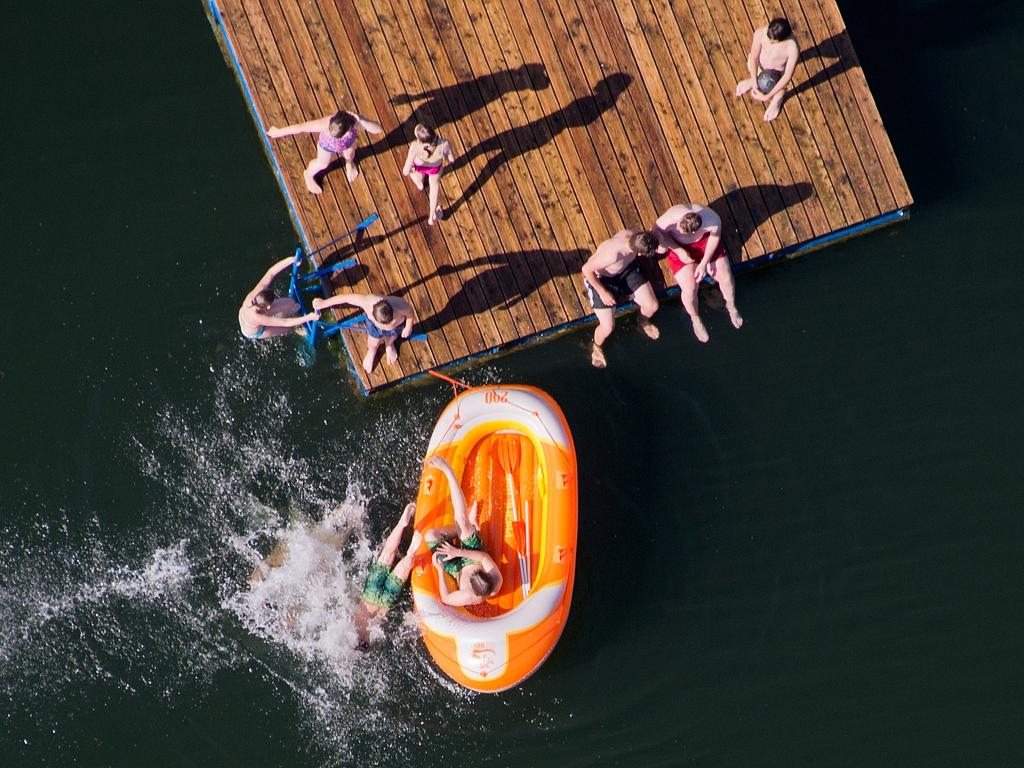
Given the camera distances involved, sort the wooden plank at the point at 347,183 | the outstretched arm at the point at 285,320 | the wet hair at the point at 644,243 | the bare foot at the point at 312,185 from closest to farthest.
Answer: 1. the wet hair at the point at 644,243
2. the outstretched arm at the point at 285,320
3. the bare foot at the point at 312,185
4. the wooden plank at the point at 347,183

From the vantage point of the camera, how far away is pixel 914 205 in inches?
344

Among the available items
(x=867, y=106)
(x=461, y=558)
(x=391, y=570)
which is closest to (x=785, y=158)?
(x=867, y=106)

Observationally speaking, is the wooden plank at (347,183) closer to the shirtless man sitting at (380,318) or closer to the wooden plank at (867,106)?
the shirtless man sitting at (380,318)

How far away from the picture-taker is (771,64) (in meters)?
7.86

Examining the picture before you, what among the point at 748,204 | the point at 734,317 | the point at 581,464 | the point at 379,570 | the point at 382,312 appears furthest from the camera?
the point at 581,464

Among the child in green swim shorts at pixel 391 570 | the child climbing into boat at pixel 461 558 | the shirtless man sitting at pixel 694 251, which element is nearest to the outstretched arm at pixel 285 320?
the child climbing into boat at pixel 461 558

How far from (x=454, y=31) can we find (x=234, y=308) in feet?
9.66

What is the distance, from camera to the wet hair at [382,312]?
7.30 metres

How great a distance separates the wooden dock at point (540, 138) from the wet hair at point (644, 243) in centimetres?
85

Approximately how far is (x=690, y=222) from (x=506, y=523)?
2.88 metres

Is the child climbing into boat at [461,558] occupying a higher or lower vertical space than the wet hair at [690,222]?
lower

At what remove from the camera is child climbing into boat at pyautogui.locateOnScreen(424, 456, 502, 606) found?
25.6 feet

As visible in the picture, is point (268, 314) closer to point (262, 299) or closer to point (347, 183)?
point (262, 299)

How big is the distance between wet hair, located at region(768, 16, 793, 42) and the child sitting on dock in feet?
9.86
